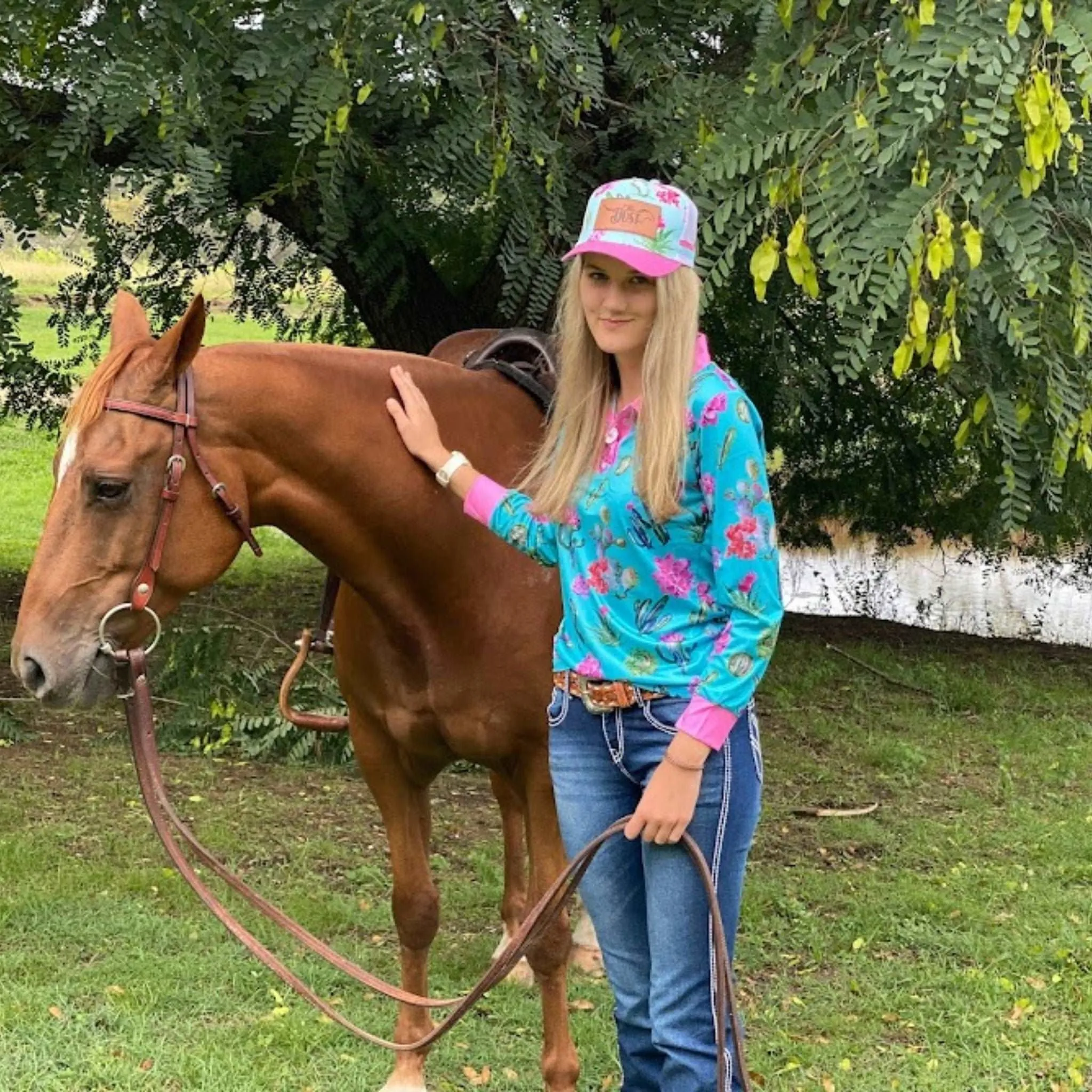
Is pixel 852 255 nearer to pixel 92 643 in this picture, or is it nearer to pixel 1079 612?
pixel 92 643

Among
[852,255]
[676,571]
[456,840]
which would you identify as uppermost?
[852,255]

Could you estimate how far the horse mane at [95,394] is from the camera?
2.68 m

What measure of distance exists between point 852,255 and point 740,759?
149cm

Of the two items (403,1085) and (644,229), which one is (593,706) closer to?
(644,229)

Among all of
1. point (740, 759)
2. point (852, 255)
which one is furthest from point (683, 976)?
point (852, 255)

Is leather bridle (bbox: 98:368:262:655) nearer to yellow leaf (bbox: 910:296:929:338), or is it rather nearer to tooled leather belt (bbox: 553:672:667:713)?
tooled leather belt (bbox: 553:672:667:713)

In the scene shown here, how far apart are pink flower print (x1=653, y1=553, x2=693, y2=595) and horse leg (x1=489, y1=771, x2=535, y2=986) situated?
82.5 inches

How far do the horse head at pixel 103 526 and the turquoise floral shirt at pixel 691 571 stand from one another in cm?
80

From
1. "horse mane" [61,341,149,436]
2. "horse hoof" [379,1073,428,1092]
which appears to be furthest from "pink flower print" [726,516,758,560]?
"horse hoof" [379,1073,428,1092]

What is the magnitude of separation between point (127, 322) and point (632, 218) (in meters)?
1.17

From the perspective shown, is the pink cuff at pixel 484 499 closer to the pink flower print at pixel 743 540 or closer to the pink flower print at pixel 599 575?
the pink flower print at pixel 599 575

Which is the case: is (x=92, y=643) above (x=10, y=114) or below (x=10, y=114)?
below

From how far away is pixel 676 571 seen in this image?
8.02 feet

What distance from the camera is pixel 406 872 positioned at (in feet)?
12.4
